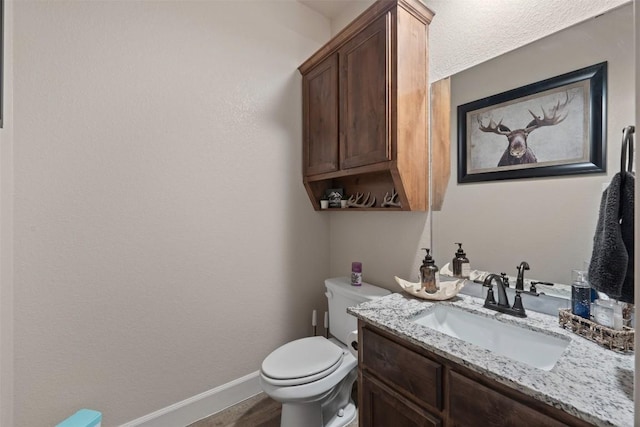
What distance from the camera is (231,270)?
1726 mm

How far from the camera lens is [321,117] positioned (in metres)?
1.84

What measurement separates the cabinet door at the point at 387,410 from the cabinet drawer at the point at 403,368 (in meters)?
0.04

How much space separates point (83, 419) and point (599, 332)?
6.56ft

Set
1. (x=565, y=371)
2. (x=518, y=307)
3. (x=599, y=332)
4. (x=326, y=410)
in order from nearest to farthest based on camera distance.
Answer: (x=565, y=371) < (x=599, y=332) < (x=518, y=307) < (x=326, y=410)

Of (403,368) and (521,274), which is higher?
(521,274)

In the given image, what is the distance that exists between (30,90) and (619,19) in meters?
2.33

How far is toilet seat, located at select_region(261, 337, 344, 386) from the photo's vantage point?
129cm

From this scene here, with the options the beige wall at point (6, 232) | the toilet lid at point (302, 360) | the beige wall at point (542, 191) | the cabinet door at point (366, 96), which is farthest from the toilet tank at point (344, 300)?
the beige wall at point (6, 232)

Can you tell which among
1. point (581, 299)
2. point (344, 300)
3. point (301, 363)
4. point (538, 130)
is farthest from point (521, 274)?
point (301, 363)

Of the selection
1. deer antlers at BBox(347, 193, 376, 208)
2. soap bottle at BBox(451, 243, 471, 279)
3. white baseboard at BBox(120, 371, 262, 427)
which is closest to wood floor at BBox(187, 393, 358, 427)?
white baseboard at BBox(120, 371, 262, 427)

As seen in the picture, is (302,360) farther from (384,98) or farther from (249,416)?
(384,98)

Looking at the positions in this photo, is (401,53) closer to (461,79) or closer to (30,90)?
(461,79)

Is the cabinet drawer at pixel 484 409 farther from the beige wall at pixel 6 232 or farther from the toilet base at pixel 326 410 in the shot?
the beige wall at pixel 6 232

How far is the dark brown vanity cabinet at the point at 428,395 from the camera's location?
663 mm
